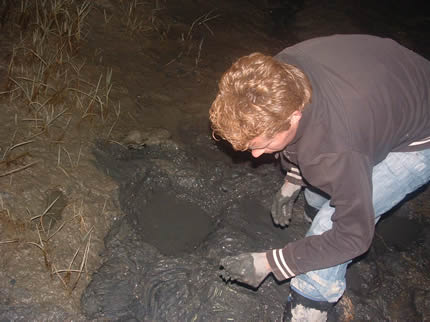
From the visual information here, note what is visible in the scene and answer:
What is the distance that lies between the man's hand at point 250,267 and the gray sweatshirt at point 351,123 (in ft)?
0.52

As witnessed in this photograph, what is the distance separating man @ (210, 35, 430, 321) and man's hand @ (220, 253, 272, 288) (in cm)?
5

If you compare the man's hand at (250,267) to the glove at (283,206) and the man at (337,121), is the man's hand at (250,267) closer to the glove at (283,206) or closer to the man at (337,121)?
the man at (337,121)

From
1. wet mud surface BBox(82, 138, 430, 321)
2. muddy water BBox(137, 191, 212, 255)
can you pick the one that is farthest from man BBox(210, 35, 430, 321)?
muddy water BBox(137, 191, 212, 255)

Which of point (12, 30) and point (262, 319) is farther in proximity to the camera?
point (12, 30)

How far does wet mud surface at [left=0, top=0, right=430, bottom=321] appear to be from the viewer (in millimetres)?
2037

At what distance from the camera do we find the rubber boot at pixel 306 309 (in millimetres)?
1868


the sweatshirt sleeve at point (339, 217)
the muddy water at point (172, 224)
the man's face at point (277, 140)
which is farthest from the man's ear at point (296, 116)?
the muddy water at point (172, 224)

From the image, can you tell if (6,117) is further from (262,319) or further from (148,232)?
(262,319)

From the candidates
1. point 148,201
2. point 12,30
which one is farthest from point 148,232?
point 12,30

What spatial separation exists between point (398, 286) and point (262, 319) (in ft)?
2.85

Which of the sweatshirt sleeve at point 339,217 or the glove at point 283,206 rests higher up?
the sweatshirt sleeve at point 339,217

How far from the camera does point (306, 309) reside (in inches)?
74.4

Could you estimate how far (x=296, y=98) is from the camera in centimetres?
137

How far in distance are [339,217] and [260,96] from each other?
0.55m
